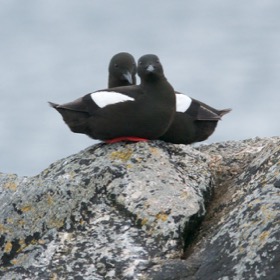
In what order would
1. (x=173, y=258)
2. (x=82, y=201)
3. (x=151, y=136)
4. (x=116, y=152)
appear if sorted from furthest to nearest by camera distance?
(x=151, y=136) → (x=116, y=152) → (x=82, y=201) → (x=173, y=258)

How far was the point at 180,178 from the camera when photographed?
8.34 m

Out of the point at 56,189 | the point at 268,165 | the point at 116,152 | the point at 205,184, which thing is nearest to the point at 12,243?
the point at 56,189

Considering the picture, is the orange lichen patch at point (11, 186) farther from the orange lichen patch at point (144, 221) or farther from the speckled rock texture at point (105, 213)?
the orange lichen patch at point (144, 221)

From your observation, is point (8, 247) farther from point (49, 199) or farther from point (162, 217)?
point (162, 217)

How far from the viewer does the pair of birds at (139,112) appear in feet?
30.5

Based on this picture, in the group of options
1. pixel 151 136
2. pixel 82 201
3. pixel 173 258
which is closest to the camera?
pixel 173 258

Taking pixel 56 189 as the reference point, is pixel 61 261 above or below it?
below

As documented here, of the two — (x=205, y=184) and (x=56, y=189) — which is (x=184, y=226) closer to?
(x=205, y=184)

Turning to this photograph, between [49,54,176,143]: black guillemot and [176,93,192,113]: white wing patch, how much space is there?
0.46 meters

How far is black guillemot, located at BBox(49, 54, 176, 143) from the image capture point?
9266mm

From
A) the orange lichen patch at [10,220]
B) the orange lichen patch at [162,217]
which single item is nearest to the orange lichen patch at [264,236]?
the orange lichen patch at [162,217]

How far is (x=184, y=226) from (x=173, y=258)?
0.40 metres

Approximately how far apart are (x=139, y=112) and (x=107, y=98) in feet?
1.49

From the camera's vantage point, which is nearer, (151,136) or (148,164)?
(148,164)
